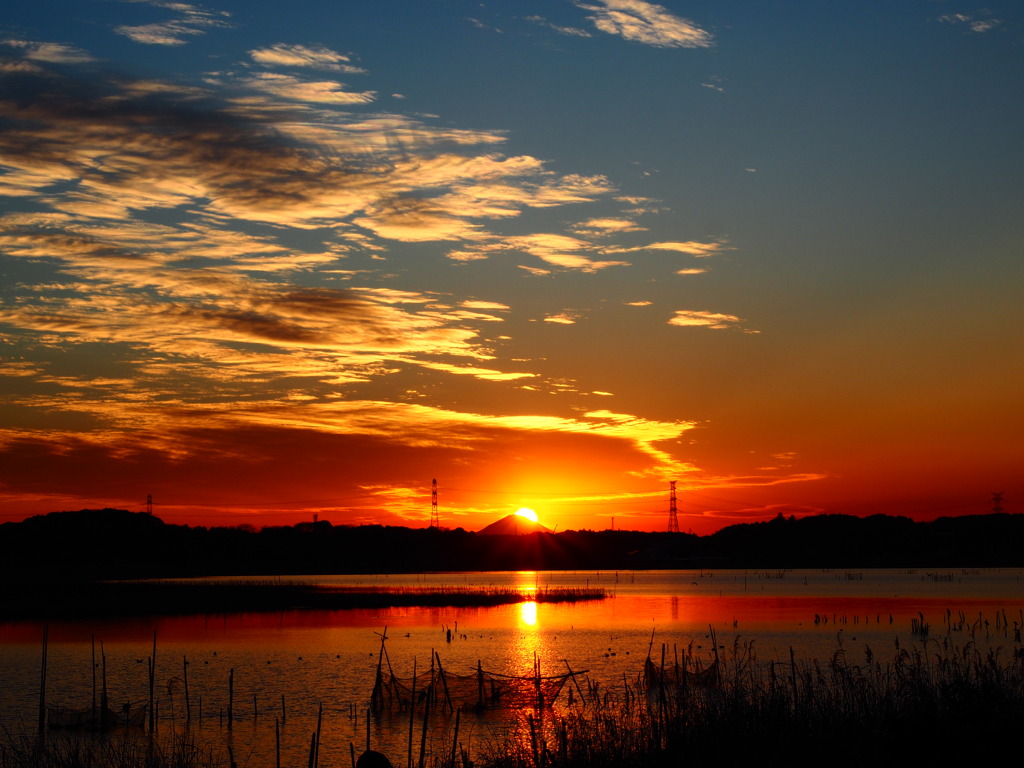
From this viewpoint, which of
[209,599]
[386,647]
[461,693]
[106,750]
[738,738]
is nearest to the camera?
[738,738]

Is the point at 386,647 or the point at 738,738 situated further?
the point at 386,647

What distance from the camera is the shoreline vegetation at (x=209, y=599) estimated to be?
7056 cm

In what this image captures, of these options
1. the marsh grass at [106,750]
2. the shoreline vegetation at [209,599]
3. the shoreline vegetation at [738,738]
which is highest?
the shoreline vegetation at [738,738]

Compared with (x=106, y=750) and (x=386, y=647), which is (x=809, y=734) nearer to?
(x=106, y=750)

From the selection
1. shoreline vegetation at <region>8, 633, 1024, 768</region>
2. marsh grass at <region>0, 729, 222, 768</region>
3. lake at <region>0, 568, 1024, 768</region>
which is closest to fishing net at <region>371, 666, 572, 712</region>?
lake at <region>0, 568, 1024, 768</region>

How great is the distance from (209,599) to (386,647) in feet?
121

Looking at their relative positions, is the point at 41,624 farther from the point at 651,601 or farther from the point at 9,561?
the point at 9,561

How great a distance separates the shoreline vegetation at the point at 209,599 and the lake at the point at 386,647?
15.4 feet

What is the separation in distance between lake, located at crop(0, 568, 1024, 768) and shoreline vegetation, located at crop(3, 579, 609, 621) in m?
4.68

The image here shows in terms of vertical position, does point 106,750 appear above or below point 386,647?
above

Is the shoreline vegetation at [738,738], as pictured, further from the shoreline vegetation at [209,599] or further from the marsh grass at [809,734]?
the shoreline vegetation at [209,599]

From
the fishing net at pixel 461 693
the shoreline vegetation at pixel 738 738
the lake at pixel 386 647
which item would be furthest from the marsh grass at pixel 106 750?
the fishing net at pixel 461 693

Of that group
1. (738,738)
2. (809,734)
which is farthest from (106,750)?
(809,734)

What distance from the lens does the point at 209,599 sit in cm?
7881
